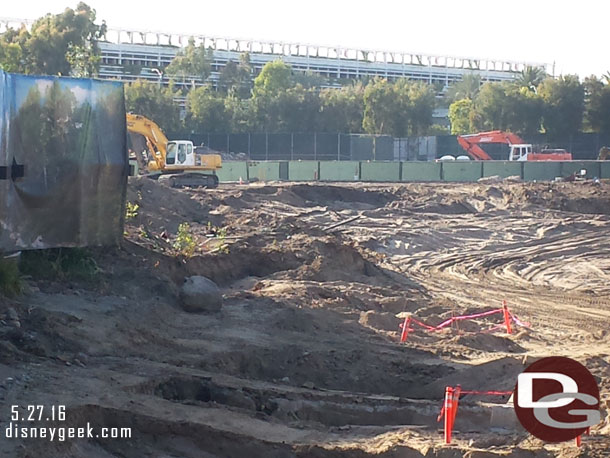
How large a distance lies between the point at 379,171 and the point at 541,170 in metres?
8.79

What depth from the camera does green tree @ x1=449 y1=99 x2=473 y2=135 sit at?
96.6 metres

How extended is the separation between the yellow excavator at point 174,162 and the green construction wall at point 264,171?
10.4 m

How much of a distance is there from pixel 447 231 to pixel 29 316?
21033 mm

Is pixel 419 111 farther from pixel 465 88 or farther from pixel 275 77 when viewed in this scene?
pixel 465 88

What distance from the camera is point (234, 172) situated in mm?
54156

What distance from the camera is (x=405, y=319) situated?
16234 mm

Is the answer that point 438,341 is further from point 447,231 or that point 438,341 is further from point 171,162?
point 171,162

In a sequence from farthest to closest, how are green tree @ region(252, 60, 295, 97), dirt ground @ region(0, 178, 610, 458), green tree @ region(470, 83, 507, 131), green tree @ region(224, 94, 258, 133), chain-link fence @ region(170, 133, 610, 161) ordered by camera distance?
green tree @ region(252, 60, 295, 97), green tree @ region(470, 83, 507, 131), green tree @ region(224, 94, 258, 133), chain-link fence @ region(170, 133, 610, 161), dirt ground @ region(0, 178, 610, 458)

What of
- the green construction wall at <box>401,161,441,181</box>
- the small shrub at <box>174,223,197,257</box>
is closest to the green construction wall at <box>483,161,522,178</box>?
the green construction wall at <box>401,161,441,181</box>

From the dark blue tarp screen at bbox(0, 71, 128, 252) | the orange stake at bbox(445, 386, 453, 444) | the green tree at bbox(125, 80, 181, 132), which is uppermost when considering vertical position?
the green tree at bbox(125, 80, 181, 132)

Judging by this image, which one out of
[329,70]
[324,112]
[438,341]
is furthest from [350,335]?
[329,70]

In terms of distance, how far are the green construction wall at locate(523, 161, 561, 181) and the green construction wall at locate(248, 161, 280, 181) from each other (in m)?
13.5

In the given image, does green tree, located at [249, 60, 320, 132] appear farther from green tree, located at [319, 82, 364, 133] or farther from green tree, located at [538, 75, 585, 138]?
green tree, located at [538, 75, 585, 138]

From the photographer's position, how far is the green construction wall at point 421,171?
54.0 meters
